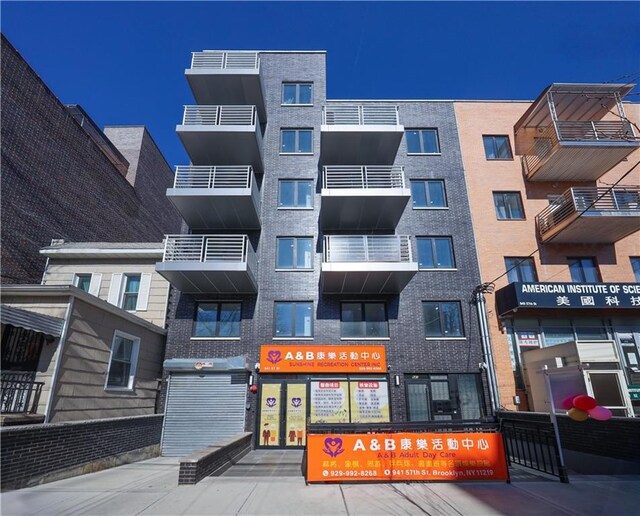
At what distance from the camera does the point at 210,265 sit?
12547 mm

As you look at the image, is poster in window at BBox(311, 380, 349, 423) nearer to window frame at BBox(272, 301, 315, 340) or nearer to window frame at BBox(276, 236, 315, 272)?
window frame at BBox(272, 301, 315, 340)

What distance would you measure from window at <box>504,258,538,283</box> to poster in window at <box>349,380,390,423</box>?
285 inches

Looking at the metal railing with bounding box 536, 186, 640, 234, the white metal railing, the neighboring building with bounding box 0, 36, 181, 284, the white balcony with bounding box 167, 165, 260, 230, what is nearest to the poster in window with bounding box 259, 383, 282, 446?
the white metal railing

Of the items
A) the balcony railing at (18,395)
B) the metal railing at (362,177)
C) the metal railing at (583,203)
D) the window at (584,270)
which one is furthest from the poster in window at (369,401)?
the metal railing at (583,203)

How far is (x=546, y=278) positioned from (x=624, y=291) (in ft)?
8.48

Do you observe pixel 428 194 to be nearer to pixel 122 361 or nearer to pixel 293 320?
pixel 293 320

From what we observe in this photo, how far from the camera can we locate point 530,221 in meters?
15.9

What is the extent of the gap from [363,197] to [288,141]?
559 centimetres

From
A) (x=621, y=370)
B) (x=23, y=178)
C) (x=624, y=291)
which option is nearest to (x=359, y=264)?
(x=621, y=370)

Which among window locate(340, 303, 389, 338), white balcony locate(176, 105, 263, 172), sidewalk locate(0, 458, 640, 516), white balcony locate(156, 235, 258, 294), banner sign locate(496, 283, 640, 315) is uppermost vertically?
white balcony locate(176, 105, 263, 172)

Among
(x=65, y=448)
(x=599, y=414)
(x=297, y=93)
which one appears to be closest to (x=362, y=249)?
(x=599, y=414)

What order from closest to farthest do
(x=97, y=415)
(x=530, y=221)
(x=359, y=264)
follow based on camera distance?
(x=97, y=415), (x=359, y=264), (x=530, y=221)

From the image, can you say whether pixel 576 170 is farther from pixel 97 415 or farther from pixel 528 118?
pixel 97 415

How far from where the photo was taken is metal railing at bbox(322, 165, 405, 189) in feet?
49.0
